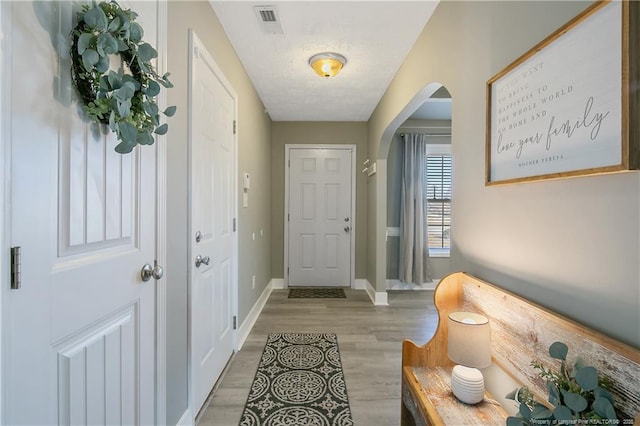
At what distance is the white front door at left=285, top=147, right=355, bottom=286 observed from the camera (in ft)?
14.8

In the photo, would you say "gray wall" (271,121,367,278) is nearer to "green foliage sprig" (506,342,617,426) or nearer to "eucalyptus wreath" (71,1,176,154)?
"eucalyptus wreath" (71,1,176,154)

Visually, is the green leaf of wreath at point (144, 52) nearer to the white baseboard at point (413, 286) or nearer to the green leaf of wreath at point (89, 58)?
the green leaf of wreath at point (89, 58)

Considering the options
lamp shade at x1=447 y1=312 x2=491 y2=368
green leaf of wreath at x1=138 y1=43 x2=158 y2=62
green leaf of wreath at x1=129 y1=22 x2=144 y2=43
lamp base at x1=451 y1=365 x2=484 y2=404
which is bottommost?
lamp base at x1=451 y1=365 x2=484 y2=404

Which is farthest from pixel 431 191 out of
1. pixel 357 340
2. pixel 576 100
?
pixel 576 100

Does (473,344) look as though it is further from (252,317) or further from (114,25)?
(252,317)

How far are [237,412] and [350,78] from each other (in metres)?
2.86

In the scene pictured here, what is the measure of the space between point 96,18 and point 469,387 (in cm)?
168

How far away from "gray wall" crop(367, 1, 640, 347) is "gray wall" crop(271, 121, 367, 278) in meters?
2.49

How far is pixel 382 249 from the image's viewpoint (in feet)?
12.3

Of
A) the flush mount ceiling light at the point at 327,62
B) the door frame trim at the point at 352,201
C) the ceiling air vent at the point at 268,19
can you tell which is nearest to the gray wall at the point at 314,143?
the door frame trim at the point at 352,201

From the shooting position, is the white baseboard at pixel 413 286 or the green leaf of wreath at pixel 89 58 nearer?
the green leaf of wreath at pixel 89 58

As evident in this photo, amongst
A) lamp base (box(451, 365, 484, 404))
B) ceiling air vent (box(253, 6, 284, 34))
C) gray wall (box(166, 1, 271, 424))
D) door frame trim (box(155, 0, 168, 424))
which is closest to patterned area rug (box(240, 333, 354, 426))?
gray wall (box(166, 1, 271, 424))

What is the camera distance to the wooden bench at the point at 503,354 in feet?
2.23

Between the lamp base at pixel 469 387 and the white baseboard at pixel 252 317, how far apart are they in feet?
6.17
